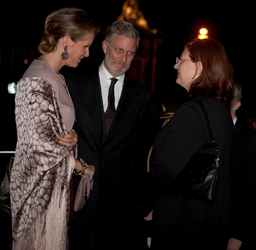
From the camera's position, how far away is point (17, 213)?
215 centimetres

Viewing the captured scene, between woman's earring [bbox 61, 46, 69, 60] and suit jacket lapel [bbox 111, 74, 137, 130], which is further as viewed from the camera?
suit jacket lapel [bbox 111, 74, 137, 130]

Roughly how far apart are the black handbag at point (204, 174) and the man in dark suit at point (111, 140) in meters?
1.06

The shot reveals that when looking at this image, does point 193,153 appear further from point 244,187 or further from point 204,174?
point 244,187

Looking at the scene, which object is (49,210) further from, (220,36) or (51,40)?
(220,36)

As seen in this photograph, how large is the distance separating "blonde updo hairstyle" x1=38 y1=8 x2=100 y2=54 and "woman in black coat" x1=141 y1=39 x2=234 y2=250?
764mm

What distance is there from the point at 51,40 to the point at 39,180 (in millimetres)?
897

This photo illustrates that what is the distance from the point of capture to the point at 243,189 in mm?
2504

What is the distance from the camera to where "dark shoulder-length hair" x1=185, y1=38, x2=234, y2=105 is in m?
1.96

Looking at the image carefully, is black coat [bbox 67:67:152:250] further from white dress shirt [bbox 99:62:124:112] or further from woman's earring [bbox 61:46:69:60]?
woman's earring [bbox 61:46:69:60]

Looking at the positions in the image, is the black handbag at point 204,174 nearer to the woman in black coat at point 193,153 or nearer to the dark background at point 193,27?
the woman in black coat at point 193,153

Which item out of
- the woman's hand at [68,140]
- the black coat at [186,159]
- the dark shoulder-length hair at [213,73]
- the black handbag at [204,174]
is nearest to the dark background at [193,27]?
the woman's hand at [68,140]

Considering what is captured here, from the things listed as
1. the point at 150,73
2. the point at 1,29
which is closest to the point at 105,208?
the point at 1,29

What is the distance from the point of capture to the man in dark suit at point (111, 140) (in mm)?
2908

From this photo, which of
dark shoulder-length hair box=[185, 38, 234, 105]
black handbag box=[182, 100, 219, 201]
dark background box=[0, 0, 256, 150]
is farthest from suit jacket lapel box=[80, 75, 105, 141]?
dark background box=[0, 0, 256, 150]
